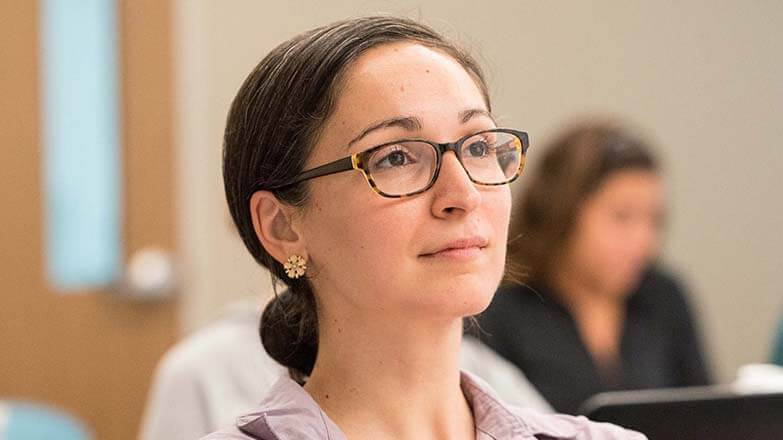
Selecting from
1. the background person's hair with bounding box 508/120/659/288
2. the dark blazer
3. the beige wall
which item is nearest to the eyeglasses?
the dark blazer

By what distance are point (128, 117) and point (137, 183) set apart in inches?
7.0

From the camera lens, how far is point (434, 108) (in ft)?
4.15

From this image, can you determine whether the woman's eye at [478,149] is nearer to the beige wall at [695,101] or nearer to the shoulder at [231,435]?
the shoulder at [231,435]

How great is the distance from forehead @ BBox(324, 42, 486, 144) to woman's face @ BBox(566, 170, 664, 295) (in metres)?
1.85

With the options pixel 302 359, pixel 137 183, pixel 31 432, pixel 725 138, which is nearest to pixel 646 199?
pixel 725 138

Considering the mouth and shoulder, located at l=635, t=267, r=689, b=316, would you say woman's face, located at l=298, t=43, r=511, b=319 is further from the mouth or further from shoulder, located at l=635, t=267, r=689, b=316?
shoulder, located at l=635, t=267, r=689, b=316

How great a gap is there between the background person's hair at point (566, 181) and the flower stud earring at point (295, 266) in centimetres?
178

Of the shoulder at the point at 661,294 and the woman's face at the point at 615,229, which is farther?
the shoulder at the point at 661,294

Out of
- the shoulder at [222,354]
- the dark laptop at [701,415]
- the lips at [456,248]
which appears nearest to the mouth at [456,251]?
the lips at [456,248]

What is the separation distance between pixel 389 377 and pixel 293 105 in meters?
0.29

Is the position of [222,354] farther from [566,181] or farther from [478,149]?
[478,149]

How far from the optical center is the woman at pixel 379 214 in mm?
1246

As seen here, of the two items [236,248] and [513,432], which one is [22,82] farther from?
[513,432]

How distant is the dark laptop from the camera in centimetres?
148
